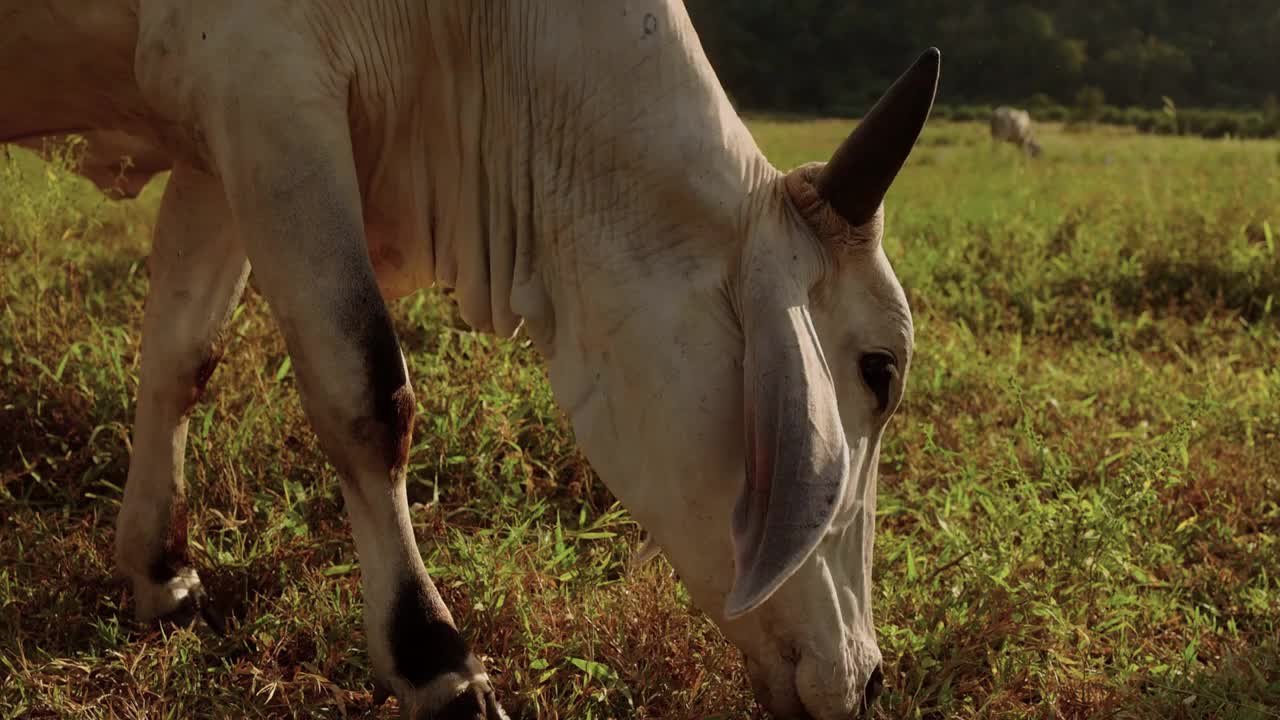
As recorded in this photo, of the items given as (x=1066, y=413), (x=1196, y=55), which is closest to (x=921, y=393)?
(x=1066, y=413)

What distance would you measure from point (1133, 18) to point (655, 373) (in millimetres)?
15783

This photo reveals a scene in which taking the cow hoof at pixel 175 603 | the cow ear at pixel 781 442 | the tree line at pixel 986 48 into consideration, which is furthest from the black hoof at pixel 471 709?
the tree line at pixel 986 48

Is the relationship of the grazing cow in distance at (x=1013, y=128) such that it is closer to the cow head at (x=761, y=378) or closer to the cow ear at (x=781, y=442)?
the cow head at (x=761, y=378)

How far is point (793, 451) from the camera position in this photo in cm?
178

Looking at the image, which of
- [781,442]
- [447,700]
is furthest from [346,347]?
[781,442]

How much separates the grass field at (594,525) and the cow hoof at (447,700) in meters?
0.14

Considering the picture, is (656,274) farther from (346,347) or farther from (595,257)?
(346,347)

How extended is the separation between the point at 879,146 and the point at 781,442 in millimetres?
496

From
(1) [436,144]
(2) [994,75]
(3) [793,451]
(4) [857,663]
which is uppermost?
(1) [436,144]

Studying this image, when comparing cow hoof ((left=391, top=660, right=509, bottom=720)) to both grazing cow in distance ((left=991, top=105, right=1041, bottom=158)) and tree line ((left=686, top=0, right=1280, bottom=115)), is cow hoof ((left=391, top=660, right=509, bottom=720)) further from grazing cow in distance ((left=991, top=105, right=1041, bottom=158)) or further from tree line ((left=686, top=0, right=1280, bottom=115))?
tree line ((left=686, top=0, right=1280, bottom=115))

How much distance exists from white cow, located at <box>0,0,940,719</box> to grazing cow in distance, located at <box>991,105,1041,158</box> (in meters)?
11.3

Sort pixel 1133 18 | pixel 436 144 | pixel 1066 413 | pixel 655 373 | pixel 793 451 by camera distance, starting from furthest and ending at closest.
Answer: pixel 1133 18 < pixel 1066 413 < pixel 436 144 < pixel 655 373 < pixel 793 451

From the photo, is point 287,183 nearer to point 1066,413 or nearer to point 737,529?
point 737,529

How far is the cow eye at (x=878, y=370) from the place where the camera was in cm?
205
